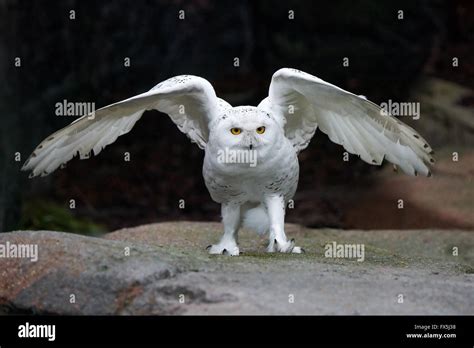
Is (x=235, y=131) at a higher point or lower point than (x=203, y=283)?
higher

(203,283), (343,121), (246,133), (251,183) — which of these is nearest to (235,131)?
(246,133)

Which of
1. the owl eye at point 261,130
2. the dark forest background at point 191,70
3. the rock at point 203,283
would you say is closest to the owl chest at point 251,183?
the owl eye at point 261,130

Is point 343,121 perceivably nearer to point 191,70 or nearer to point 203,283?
point 203,283

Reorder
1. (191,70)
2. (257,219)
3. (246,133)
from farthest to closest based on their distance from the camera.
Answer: (191,70), (257,219), (246,133)

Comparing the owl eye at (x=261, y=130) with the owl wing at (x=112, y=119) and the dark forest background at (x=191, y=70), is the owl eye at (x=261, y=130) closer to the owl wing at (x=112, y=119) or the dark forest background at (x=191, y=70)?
the owl wing at (x=112, y=119)

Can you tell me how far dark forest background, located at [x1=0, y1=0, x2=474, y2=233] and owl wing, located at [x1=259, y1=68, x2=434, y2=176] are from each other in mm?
3606

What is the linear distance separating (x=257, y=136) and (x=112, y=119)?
3.49 feet

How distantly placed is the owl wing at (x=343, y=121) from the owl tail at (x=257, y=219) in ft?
1.81

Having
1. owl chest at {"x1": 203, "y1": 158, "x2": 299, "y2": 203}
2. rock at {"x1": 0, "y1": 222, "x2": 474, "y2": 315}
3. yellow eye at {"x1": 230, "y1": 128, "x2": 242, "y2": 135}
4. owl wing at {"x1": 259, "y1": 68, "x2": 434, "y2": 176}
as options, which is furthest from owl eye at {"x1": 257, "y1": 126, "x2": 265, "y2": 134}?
rock at {"x1": 0, "y1": 222, "x2": 474, "y2": 315}

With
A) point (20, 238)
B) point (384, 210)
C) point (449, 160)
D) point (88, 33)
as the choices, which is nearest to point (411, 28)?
point (449, 160)

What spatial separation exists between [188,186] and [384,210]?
8.92ft

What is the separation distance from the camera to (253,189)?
6.07m

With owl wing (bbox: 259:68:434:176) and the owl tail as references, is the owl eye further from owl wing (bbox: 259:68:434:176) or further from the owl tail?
the owl tail

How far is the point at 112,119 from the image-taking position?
6184 mm
